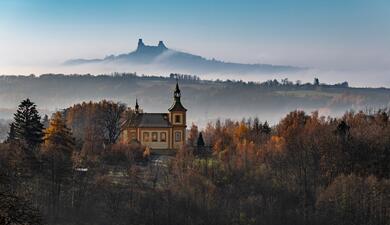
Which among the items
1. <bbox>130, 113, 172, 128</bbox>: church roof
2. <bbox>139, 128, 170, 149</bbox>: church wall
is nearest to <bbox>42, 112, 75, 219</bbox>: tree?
<bbox>139, 128, 170, 149</bbox>: church wall

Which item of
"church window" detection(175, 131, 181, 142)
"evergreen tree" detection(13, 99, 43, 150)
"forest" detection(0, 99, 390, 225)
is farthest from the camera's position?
"church window" detection(175, 131, 181, 142)

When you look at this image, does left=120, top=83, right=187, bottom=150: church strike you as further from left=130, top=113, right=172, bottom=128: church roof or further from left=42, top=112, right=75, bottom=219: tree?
left=42, top=112, right=75, bottom=219: tree

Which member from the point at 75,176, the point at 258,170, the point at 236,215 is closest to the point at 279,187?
the point at 258,170

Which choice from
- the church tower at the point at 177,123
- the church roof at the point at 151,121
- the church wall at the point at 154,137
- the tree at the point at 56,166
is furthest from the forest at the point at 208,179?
the church tower at the point at 177,123

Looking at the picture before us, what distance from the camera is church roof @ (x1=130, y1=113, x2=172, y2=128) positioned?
211 ft

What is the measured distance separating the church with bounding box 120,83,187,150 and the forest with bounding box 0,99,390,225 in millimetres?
6364

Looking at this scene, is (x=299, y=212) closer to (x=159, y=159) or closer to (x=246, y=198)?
(x=246, y=198)

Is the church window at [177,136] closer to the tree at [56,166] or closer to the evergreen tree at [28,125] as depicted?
the tree at [56,166]

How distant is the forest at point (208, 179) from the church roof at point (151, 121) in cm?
674

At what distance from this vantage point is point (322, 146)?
51125 millimetres

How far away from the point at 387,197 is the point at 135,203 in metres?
16.1

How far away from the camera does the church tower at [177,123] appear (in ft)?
211

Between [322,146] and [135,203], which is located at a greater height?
[322,146]

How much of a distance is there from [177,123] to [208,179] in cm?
1738
